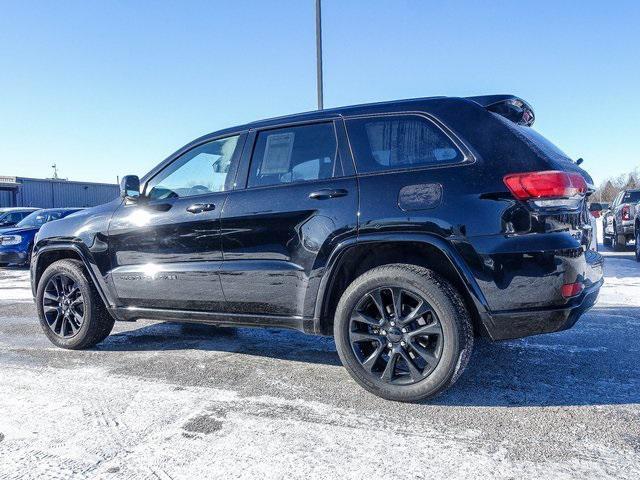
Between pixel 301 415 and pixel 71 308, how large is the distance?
2.67 metres

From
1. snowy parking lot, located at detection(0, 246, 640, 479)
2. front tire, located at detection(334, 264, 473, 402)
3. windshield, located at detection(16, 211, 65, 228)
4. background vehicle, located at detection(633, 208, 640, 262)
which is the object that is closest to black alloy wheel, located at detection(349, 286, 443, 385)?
front tire, located at detection(334, 264, 473, 402)

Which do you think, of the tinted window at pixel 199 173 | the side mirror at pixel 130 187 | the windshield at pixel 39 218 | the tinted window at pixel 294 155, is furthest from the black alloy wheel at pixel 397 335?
the windshield at pixel 39 218

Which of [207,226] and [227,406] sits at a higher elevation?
[207,226]

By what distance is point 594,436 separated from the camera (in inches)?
97.1

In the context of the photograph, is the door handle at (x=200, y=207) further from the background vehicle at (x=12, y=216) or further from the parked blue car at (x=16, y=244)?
the background vehicle at (x=12, y=216)

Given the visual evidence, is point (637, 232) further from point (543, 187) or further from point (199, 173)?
point (199, 173)

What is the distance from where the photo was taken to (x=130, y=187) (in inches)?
159

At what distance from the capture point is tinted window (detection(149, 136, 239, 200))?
12.5 ft

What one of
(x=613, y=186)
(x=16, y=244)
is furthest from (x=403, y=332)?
(x=613, y=186)

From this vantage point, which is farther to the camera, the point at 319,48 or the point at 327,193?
the point at 319,48

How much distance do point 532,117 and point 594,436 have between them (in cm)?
208

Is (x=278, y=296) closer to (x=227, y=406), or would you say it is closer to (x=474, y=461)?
(x=227, y=406)

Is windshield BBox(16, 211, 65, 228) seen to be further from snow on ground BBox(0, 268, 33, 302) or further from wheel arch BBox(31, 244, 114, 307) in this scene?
wheel arch BBox(31, 244, 114, 307)

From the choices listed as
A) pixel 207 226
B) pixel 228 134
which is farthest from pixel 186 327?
pixel 228 134
